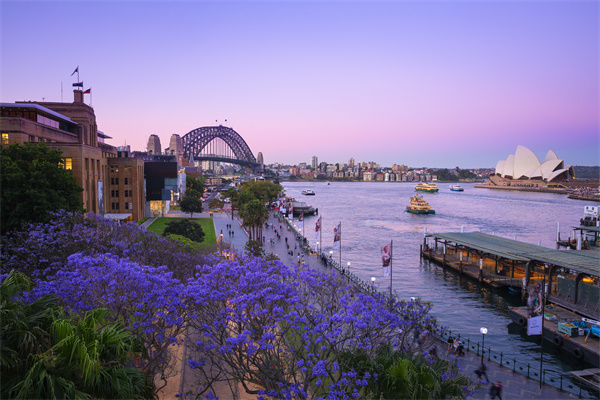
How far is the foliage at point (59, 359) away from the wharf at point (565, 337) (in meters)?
21.8

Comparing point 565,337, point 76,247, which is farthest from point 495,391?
point 76,247

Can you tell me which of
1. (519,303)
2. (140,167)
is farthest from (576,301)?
(140,167)

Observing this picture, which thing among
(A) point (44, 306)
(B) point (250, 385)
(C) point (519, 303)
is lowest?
(C) point (519, 303)

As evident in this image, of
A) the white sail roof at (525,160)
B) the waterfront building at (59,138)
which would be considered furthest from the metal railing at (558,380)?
the white sail roof at (525,160)

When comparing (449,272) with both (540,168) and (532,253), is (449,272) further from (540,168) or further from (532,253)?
(540,168)

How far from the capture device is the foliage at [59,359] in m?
7.19

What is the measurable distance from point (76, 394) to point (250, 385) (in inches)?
356

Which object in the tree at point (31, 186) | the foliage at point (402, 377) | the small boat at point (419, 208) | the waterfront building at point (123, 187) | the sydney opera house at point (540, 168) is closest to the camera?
the foliage at point (402, 377)

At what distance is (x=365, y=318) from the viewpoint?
40.0ft

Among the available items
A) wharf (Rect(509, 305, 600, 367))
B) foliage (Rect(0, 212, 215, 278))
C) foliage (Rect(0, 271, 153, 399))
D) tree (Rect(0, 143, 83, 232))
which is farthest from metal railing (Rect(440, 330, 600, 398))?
tree (Rect(0, 143, 83, 232))

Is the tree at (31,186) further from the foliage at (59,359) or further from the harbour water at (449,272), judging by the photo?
the harbour water at (449,272)

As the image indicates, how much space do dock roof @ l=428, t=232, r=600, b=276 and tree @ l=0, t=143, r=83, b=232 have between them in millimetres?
31839

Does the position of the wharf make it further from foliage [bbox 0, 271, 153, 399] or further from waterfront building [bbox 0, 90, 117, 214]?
waterfront building [bbox 0, 90, 117, 214]

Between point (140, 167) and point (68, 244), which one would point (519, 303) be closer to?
point (68, 244)
